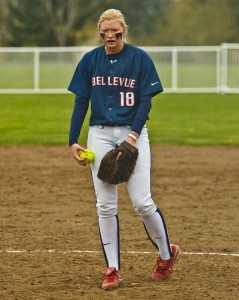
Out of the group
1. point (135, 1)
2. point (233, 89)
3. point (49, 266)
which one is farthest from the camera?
point (135, 1)

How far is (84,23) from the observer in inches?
2623

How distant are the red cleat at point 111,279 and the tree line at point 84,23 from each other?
5129 centimetres

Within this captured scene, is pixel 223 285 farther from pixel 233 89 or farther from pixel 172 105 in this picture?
pixel 233 89

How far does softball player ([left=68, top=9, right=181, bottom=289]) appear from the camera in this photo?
26.6ft

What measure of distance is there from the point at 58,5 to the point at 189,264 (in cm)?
5829

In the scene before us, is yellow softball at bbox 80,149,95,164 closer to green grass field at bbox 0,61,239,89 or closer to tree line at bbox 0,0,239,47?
green grass field at bbox 0,61,239,89

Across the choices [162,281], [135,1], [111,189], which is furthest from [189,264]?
[135,1]

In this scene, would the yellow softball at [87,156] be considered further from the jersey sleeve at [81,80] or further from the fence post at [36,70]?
the fence post at [36,70]

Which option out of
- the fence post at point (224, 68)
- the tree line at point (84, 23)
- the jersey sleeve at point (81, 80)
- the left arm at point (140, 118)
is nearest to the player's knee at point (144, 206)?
the left arm at point (140, 118)

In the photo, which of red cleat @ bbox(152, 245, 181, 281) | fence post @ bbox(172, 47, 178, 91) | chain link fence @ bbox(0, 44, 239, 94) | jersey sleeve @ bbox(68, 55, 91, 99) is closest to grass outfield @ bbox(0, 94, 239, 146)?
chain link fence @ bbox(0, 44, 239, 94)

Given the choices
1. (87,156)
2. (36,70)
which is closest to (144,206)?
(87,156)

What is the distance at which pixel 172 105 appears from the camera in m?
30.0

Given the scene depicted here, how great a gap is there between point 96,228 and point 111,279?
122 inches

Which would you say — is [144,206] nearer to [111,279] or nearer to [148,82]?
[111,279]
